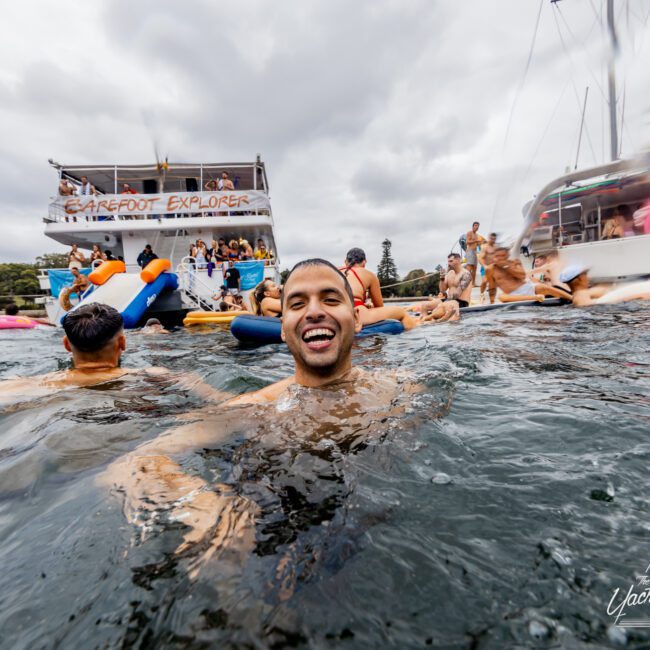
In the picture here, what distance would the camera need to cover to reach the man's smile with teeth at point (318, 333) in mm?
2305

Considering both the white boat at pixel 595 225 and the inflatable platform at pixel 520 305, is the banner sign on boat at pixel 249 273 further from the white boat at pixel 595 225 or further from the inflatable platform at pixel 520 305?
the white boat at pixel 595 225

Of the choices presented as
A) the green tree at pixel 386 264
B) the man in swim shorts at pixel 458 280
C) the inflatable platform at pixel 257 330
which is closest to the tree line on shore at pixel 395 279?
the green tree at pixel 386 264

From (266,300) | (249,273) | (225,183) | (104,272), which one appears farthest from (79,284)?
(225,183)

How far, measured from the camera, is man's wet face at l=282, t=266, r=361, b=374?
Result: 2.30m

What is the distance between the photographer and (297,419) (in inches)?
78.1

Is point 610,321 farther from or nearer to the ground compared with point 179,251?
nearer to the ground

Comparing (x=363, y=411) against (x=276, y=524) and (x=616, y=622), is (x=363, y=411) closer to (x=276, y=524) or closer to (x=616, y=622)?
(x=276, y=524)

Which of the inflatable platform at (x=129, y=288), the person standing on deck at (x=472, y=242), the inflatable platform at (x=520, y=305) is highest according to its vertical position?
the person standing on deck at (x=472, y=242)

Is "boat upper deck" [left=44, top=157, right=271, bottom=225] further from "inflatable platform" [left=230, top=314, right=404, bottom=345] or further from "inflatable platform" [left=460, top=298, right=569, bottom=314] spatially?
"inflatable platform" [left=230, top=314, right=404, bottom=345]

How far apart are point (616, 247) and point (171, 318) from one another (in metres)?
12.4

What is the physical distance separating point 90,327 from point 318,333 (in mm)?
2022

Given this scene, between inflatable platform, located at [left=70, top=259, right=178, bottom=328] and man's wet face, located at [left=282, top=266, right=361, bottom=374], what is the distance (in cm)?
829

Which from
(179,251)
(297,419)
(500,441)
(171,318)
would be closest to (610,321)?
(500,441)

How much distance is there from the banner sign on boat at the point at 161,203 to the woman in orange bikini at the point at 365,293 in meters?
11.4
